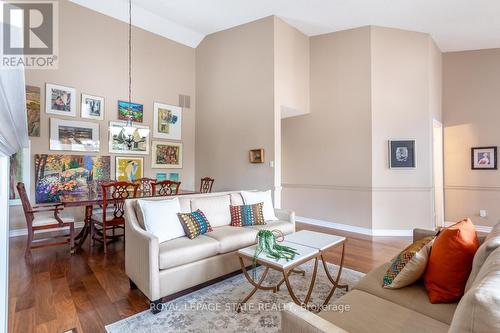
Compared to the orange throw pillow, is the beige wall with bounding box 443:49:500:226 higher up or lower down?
higher up

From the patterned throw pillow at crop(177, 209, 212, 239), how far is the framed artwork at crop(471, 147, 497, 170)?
17.7 feet

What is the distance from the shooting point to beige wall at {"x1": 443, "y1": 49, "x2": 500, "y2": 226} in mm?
4820

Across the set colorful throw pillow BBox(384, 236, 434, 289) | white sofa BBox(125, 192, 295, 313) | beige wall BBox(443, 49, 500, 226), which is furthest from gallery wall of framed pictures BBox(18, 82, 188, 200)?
beige wall BBox(443, 49, 500, 226)

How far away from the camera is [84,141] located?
4758mm

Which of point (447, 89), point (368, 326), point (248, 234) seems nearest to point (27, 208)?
point (248, 234)

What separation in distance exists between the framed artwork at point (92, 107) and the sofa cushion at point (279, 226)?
3956 millimetres

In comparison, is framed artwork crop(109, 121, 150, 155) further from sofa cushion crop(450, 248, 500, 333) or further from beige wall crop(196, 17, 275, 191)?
sofa cushion crop(450, 248, 500, 333)

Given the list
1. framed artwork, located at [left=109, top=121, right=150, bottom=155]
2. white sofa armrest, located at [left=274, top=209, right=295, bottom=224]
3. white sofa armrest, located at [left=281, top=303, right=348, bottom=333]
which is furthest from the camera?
framed artwork, located at [left=109, top=121, right=150, bottom=155]

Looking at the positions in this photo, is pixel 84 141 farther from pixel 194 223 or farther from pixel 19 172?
pixel 194 223

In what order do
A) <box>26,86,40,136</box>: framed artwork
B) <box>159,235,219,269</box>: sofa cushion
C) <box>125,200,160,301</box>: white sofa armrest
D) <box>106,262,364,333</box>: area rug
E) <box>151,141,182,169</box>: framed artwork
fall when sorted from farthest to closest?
<box>151,141,182,169</box>: framed artwork, <box>26,86,40,136</box>: framed artwork, <box>159,235,219,269</box>: sofa cushion, <box>125,200,160,301</box>: white sofa armrest, <box>106,262,364,333</box>: area rug

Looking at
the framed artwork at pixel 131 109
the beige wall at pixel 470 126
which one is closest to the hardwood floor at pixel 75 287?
the beige wall at pixel 470 126

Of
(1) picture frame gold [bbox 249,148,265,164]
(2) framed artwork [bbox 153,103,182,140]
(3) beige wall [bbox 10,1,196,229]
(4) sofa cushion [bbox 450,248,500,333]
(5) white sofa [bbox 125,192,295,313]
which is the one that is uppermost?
(3) beige wall [bbox 10,1,196,229]

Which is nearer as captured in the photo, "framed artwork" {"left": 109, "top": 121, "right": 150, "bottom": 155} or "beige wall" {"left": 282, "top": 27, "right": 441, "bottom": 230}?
"beige wall" {"left": 282, "top": 27, "right": 441, "bottom": 230}

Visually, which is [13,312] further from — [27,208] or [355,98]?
[355,98]
